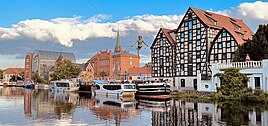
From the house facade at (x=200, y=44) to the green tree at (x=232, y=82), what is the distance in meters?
12.0

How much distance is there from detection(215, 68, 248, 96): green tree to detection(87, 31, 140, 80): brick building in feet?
191

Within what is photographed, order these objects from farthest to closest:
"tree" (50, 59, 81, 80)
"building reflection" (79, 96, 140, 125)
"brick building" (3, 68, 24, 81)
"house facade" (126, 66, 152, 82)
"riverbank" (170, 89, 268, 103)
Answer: "brick building" (3, 68, 24, 81)
"tree" (50, 59, 81, 80)
"house facade" (126, 66, 152, 82)
"riverbank" (170, 89, 268, 103)
"building reflection" (79, 96, 140, 125)

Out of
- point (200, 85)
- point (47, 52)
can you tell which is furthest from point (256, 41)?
point (47, 52)

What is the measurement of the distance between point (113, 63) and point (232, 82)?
6775 centimetres

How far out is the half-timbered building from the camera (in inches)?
2223

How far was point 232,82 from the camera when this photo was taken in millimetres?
33531

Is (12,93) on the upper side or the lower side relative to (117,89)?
lower

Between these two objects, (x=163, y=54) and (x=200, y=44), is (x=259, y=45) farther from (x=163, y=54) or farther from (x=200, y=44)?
(x=163, y=54)

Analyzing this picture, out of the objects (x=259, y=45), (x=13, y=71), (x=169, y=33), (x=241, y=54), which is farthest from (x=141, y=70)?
(x=13, y=71)

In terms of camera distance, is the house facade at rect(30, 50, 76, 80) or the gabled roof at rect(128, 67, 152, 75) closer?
the gabled roof at rect(128, 67, 152, 75)

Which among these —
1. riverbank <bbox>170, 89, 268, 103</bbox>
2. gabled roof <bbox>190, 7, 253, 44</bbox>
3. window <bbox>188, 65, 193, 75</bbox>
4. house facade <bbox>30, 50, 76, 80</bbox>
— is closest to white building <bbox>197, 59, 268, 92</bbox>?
riverbank <bbox>170, 89, 268, 103</bbox>

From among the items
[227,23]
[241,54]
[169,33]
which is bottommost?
[241,54]

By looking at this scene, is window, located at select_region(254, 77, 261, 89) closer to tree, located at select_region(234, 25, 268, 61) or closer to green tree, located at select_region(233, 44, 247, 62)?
tree, located at select_region(234, 25, 268, 61)

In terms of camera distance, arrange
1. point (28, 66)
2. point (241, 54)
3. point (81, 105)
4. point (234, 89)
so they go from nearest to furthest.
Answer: point (234, 89) < point (81, 105) < point (241, 54) < point (28, 66)
